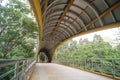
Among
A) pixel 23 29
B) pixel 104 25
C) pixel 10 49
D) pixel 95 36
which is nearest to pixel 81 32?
pixel 104 25

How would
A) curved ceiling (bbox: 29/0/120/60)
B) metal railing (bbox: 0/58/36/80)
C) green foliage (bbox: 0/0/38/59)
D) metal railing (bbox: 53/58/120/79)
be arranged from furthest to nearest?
green foliage (bbox: 0/0/38/59) → curved ceiling (bbox: 29/0/120/60) → metal railing (bbox: 53/58/120/79) → metal railing (bbox: 0/58/36/80)

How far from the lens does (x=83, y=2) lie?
34.0 feet

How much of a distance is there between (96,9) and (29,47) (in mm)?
10637

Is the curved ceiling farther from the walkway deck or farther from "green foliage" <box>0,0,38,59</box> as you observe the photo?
"green foliage" <box>0,0,38,59</box>

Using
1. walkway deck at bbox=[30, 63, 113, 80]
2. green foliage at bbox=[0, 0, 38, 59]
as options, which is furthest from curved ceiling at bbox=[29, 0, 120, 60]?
green foliage at bbox=[0, 0, 38, 59]

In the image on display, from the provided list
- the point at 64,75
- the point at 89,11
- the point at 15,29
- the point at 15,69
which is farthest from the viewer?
the point at 15,29

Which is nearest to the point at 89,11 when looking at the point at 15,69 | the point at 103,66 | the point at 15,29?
the point at 103,66

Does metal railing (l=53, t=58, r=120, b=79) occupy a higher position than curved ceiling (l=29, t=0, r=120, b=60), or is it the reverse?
curved ceiling (l=29, t=0, r=120, b=60)

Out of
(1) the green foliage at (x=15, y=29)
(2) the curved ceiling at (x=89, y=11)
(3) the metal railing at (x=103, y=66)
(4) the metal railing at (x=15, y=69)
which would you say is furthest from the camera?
(1) the green foliage at (x=15, y=29)

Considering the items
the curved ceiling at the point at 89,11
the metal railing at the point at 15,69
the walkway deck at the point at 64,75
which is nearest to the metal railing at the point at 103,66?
the walkway deck at the point at 64,75

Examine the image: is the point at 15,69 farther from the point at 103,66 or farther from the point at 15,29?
the point at 15,29

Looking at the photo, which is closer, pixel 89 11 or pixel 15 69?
pixel 15 69

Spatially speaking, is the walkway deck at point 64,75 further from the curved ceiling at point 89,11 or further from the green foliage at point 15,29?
the green foliage at point 15,29

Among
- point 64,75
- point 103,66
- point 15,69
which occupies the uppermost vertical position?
point 15,69
